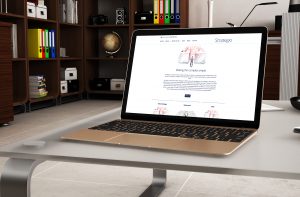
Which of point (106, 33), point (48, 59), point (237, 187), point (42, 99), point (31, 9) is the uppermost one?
point (31, 9)

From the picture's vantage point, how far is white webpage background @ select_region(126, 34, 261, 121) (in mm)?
920

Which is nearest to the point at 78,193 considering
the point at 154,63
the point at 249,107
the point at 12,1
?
the point at 154,63

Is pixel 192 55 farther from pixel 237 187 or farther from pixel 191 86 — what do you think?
pixel 237 187

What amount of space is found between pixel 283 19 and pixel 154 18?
1457 millimetres

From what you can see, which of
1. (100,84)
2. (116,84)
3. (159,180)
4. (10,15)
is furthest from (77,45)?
(159,180)

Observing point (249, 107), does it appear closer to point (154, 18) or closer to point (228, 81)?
point (228, 81)

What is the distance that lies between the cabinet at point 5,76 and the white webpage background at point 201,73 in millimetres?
2451

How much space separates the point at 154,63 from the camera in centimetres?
102

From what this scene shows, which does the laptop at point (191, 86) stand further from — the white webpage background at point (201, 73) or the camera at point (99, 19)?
the camera at point (99, 19)

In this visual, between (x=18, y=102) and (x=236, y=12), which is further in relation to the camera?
(x=236, y=12)

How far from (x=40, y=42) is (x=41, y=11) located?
33 cm

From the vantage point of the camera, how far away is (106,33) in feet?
17.7

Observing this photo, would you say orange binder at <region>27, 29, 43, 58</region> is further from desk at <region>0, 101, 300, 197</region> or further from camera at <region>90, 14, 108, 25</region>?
desk at <region>0, 101, 300, 197</region>

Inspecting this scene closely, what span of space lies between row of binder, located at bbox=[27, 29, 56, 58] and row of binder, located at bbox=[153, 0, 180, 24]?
1160mm
